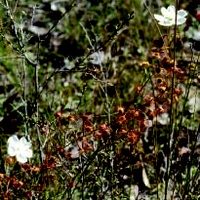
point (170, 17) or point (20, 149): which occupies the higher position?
point (170, 17)

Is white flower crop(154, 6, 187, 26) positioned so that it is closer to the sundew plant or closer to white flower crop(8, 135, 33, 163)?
the sundew plant

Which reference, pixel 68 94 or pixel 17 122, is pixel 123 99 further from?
pixel 17 122

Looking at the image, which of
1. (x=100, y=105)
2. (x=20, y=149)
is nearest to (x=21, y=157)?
(x=20, y=149)

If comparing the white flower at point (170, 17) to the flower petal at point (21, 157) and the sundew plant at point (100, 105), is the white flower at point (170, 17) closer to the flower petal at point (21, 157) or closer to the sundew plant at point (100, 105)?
the sundew plant at point (100, 105)

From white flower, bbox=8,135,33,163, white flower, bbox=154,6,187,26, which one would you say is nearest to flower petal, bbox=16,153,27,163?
white flower, bbox=8,135,33,163

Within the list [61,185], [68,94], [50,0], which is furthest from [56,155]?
[50,0]

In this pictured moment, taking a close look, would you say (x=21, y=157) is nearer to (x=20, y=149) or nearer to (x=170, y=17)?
(x=20, y=149)

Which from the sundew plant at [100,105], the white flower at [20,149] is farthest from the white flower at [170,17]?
the white flower at [20,149]

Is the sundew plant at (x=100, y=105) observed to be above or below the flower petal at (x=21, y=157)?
above

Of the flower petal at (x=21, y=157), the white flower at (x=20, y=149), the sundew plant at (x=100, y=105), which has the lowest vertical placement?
the flower petal at (x=21, y=157)
